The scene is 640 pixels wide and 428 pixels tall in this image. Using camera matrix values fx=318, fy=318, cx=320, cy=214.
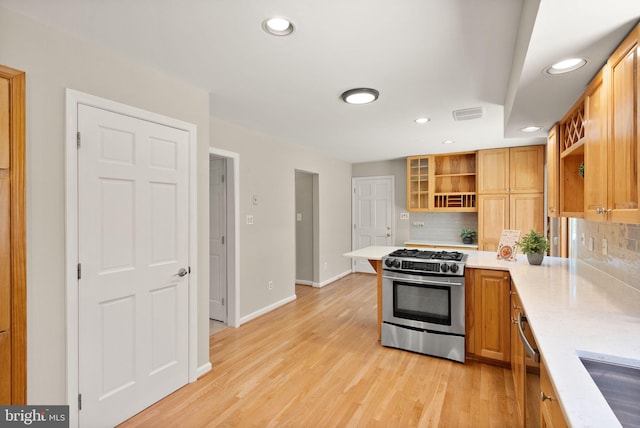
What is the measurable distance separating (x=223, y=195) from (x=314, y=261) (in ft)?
7.76

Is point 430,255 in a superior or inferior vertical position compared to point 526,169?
inferior

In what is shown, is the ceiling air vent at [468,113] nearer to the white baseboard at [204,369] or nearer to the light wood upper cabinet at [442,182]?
the light wood upper cabinet at [442,182]

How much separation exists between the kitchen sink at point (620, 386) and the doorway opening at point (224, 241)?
10.8 feet

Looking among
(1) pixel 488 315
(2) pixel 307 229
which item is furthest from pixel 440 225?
(1) pixel 488 315

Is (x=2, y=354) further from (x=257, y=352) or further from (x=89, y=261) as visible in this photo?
(x=257, y=352)

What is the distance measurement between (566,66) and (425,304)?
7.13 ft

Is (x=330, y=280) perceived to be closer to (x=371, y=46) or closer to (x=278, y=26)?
(x=371, y=46)

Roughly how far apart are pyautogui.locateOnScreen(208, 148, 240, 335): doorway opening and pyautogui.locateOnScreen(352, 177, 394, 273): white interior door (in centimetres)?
335

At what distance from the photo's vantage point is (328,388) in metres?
2.47

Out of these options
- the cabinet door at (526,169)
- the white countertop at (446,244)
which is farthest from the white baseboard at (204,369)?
the cabinet door at (526,169)

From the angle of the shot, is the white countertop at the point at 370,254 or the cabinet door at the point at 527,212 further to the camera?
the cabinet door at the point at 527,212

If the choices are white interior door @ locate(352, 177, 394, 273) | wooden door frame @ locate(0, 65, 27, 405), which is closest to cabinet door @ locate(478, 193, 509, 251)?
white interior door @ locate(352, 177, 394, 273)

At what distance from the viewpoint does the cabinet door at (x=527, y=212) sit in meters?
4.80

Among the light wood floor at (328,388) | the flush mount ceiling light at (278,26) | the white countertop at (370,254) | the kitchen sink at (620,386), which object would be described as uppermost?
the flush mount ceiling light at (278,26)
